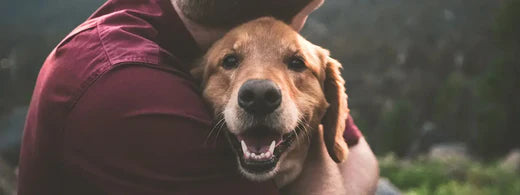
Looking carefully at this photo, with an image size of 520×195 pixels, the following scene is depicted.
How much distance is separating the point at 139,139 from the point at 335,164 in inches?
55.1

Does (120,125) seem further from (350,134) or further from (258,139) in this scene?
(350,134)

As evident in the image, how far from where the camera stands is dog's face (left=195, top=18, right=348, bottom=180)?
7.17ft

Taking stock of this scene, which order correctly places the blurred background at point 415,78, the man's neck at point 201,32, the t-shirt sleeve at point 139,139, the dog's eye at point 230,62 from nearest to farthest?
the t-shirt sleeve at point 139,139 < the man's neck at point 201,32 < the dog's eye at point 230,62 < the blurred background at point 415,78

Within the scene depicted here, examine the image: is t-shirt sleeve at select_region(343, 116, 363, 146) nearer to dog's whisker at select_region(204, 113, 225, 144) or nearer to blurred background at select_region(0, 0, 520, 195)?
dog's whisker at select_region(204, 113, 225, 144)

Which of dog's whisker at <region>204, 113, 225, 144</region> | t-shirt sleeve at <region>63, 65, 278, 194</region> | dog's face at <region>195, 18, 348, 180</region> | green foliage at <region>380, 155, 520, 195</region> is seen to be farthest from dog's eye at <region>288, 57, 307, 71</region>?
green foliage at <region>380, 155, 520, 195</region>

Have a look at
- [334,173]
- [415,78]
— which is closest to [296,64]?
[334,173]

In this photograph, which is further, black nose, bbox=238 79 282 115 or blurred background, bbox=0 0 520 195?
blurred background, bbox=0 0 520 195

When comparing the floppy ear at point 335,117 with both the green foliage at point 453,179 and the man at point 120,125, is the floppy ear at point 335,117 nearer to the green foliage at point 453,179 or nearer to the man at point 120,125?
the man at point 120,125

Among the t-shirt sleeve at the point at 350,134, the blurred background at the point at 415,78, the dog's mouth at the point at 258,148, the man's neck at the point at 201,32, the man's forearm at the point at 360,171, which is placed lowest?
the blurred background at the point at 415,78

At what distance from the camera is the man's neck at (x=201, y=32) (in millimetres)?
2394

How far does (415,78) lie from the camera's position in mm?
28969

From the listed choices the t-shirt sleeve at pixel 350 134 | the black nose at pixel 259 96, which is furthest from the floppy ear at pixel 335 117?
the black nose at pixel 259 96

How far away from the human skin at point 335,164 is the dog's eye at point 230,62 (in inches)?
6.5

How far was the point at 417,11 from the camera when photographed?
30.7 meters
